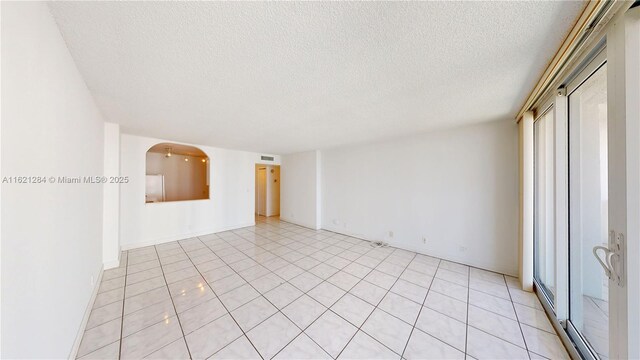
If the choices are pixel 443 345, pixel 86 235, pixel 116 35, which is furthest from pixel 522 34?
pixel 86 235

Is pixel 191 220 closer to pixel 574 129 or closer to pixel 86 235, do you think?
pixel 86 235

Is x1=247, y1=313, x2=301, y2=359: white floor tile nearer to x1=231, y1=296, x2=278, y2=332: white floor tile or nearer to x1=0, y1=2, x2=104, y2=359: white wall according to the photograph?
x1=231, y1=296, x2=278, y2=332: white floor tile

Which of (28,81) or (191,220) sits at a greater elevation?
(28,81)

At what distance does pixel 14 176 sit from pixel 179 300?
6.59ft

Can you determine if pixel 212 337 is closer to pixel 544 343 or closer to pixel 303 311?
pixel 303 311

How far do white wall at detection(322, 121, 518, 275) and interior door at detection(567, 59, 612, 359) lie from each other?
3.05ft

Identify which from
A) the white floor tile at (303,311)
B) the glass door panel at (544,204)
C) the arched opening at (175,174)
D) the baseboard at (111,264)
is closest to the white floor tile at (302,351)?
the white floor tile at (303,311)

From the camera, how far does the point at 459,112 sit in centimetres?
253

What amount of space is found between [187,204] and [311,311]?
4150 mm

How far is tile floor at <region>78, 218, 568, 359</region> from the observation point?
1.61 metres

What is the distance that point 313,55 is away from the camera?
1.41m

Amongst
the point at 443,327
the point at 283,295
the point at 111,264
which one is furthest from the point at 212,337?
the point at 111,264

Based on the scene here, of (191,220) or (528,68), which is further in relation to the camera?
(191,220)

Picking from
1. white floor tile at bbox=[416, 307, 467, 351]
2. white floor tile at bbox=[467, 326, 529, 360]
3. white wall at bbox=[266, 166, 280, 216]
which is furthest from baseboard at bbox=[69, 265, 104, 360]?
white wall at bbox=[266, 166, 280, 216]
